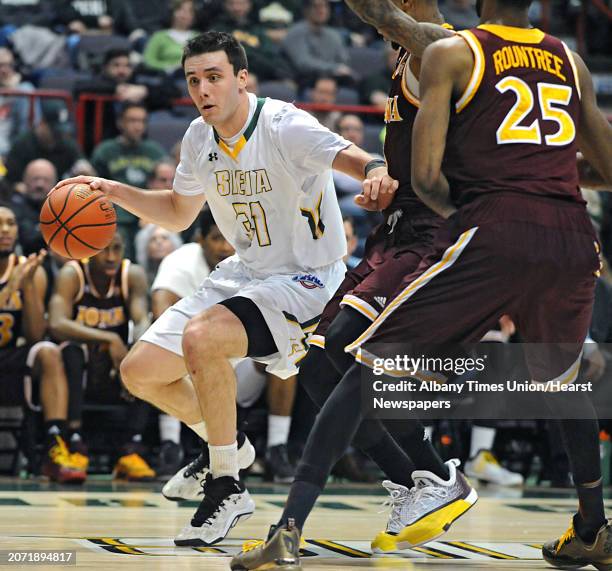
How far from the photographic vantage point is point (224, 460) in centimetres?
487

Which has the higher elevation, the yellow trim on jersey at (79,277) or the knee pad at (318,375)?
the knee pad at (318,375)

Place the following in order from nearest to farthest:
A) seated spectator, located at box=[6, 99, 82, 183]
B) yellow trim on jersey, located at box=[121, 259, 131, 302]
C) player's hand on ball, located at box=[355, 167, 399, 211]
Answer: player's hand on ball, located at box=[355, 167, 399, 211] → yellow trim on jersey, located at box=[121, 259, 131, 302] → seated spectator, located at box=[6, 99, 82, 183]

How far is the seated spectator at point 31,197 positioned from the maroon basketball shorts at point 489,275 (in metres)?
5.33

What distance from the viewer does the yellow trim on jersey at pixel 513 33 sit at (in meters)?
3.94

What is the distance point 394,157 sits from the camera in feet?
14.9

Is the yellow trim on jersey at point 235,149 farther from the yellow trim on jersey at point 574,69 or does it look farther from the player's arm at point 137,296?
the player's arm at point 137,296

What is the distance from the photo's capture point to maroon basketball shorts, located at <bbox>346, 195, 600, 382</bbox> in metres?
3.82

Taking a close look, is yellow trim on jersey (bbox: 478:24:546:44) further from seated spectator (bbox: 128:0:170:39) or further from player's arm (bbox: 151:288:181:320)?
seated spectator (bbox: 128:0:170:39)

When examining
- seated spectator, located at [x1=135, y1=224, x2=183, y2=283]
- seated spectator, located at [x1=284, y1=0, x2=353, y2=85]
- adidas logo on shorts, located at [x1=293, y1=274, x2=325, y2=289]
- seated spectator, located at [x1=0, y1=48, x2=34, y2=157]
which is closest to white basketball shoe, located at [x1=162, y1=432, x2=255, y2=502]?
adidas logo on shorts, located at [x1=293, y1=274, x2=325, y2=289]

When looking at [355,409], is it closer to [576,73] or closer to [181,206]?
[576,73]

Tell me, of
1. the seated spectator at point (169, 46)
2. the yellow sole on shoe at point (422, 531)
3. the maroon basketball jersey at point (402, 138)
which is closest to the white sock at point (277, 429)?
the yellow sole on shoe at point (422, 531)

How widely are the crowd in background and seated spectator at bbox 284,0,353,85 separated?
1cm

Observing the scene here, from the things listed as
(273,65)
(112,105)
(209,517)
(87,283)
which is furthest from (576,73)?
(273,65)

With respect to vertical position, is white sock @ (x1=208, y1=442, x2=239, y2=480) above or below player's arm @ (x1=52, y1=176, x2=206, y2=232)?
below
